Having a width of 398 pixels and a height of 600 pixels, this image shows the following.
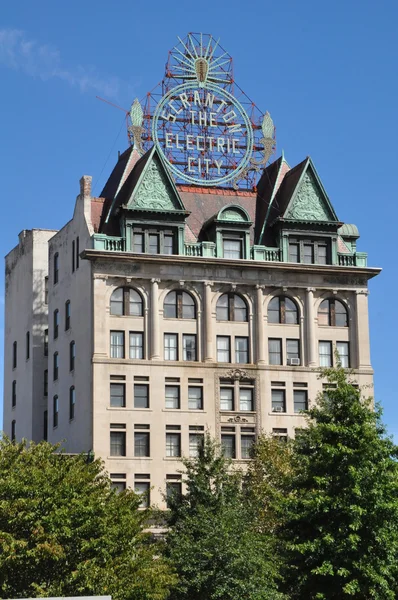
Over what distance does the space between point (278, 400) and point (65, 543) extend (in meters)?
38.8

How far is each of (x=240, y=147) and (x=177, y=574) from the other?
169 ft

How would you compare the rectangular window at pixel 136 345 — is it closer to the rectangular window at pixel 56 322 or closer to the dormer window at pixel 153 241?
the dormer window at pixel 153 241

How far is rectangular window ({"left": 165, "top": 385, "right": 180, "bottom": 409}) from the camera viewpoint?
9719 centimetres

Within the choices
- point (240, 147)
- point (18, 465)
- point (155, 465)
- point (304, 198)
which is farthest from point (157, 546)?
point (240, 147)

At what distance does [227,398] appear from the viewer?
3890 inches

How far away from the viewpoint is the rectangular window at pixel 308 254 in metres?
103

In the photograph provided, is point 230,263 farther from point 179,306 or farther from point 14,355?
point 14,355

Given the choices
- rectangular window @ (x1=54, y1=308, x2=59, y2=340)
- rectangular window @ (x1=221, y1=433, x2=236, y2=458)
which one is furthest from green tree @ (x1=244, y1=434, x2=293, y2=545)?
rectangular window @ (x1=54, y1=308, x2=59, y2=340)

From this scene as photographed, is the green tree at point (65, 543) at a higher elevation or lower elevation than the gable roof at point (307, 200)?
lower

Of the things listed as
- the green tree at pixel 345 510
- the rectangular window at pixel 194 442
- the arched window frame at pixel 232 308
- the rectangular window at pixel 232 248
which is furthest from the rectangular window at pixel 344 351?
Answer: the green tree at pixel 345 510

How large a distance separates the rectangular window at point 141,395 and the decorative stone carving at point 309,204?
58.7 feet

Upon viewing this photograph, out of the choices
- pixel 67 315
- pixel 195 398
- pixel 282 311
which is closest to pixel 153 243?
pixel 67 315

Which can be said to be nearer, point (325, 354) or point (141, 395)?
point (141, 395)

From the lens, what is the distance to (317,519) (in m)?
63.8
